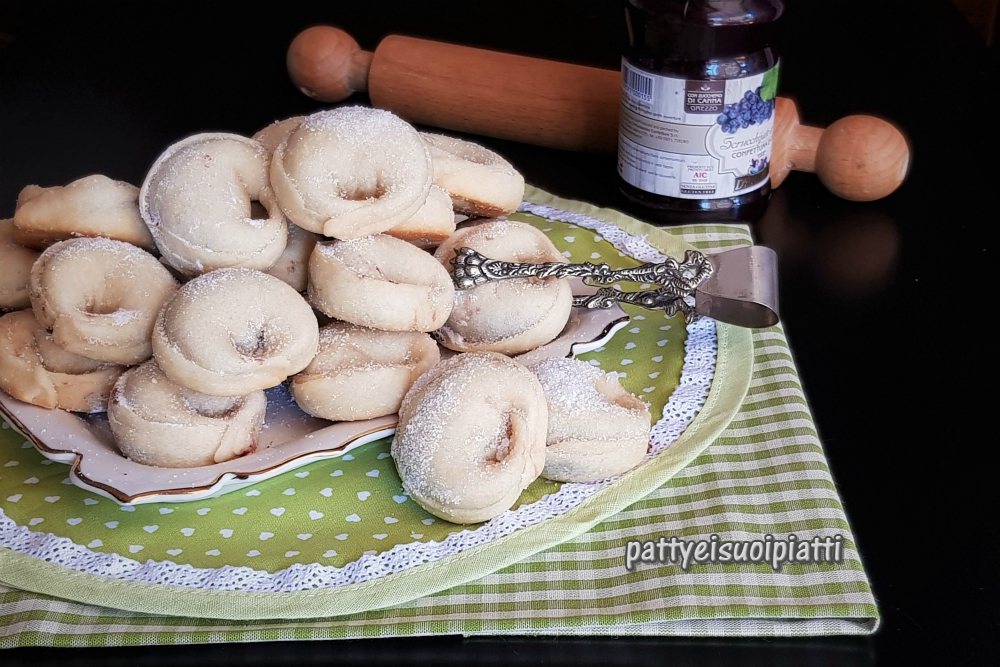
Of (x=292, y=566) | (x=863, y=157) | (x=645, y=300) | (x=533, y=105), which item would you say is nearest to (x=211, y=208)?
(x=292, y=566)

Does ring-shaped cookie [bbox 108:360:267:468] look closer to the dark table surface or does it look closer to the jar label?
the dark table surface

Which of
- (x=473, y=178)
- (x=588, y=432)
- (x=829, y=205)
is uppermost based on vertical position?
(x=473, y=178)

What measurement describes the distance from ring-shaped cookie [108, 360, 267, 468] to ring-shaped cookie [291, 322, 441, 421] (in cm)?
5

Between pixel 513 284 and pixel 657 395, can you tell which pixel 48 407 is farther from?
pixel 657 395

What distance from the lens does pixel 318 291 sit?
84 centimetres

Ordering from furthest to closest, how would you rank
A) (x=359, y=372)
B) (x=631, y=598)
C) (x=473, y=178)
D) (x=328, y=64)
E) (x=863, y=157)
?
(x=328, y=64) < (x=863, y=157) < (x=473, y=178) < (x=359, y=372) < (x=631, y=598)

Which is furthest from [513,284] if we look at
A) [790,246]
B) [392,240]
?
[790,246]

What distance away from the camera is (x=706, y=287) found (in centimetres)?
100

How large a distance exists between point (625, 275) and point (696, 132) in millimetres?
267

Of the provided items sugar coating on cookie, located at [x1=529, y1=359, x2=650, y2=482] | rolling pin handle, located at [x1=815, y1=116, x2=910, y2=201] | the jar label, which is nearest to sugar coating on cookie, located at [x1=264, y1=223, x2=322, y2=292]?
sugar coating on cookie, located at [x1=529, y1=359, x2=650, y2=482]

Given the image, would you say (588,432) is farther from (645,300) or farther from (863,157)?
(863,157)

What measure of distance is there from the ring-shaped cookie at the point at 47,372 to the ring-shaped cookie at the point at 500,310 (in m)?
0.30

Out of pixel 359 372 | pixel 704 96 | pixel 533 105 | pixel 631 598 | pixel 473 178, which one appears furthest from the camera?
pixel 533 105

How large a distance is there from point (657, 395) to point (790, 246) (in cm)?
41
